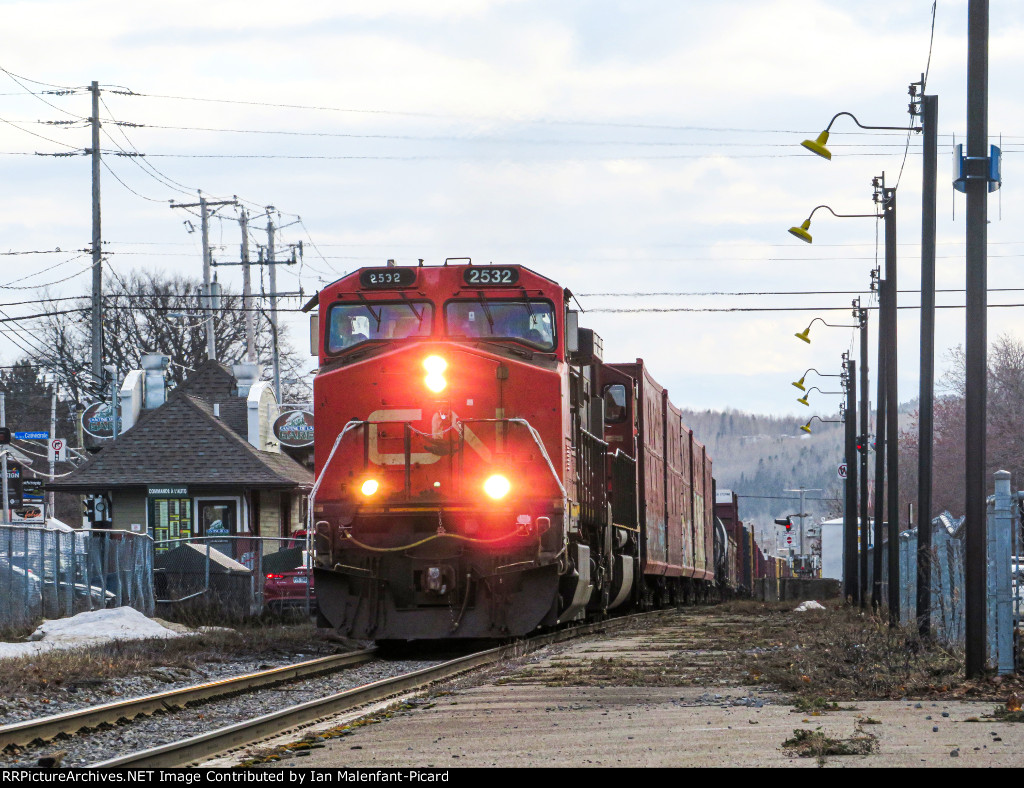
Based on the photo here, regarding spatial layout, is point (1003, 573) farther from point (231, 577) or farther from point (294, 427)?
point (294, 427)

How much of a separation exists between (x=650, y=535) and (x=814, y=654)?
397 inches

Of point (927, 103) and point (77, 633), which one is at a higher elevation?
point (927, 103)

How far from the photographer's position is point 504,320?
16.0 m

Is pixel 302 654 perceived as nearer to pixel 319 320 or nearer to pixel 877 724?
pixel 319 320

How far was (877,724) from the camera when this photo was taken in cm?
850

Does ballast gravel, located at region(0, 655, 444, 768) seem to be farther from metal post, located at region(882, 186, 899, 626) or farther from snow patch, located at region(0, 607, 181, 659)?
metal post, located at region(882, 186, 899, 626)

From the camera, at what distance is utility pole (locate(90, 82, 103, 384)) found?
1497 inches

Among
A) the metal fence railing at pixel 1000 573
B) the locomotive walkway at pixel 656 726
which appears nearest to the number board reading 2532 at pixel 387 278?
the locomotive walkway at pixel 656 726

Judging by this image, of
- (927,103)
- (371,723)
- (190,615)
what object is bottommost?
(190,615)

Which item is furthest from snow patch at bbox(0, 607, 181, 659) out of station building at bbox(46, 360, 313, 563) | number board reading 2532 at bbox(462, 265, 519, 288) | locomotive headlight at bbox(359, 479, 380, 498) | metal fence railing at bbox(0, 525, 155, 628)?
station building at bbox(46, 360, 313, 563)

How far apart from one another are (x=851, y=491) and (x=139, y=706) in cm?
3673

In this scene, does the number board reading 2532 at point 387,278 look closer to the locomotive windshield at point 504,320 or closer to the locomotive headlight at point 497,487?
the locomotive windshield at point 504,320
